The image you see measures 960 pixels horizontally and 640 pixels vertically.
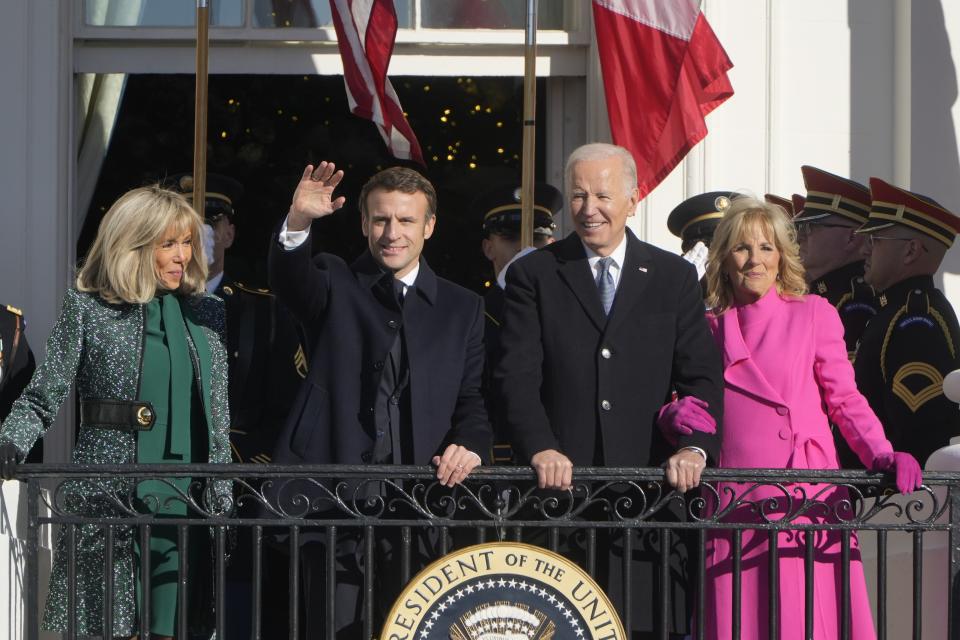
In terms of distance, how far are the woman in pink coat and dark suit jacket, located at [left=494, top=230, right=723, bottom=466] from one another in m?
0.21

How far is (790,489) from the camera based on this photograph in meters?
5.51

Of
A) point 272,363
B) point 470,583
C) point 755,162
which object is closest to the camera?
A: point 470,583

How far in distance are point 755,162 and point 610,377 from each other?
2.74m

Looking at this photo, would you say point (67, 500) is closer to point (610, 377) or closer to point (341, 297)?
point (341, 297)

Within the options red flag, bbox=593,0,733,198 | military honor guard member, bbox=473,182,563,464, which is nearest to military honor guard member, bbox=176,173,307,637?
military honor guard member, bbox=473,182,563,464

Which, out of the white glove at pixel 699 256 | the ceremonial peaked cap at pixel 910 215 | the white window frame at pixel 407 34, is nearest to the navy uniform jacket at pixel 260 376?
the white glove at pixel 699 256

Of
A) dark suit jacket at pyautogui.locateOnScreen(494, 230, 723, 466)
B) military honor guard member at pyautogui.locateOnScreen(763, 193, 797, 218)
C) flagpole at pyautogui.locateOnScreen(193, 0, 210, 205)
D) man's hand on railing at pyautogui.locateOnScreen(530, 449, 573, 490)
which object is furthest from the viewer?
military honor guard member at pyautogui.locateOnScreen(763, 193, 797, 218)

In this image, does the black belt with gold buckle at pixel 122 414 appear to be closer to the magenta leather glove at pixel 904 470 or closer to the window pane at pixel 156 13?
the magenta leather glove at pixel 904 470

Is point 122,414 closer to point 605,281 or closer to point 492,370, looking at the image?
point 492,370

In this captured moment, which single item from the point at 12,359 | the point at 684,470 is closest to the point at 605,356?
the point at 684,470

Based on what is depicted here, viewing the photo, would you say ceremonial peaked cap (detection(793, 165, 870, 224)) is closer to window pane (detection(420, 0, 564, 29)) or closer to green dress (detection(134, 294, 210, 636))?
window pane (detection(420, 0, 564, 29))

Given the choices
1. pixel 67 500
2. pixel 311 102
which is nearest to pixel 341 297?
pixel 67 500

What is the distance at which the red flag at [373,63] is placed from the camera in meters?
7.30

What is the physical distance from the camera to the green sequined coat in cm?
539
